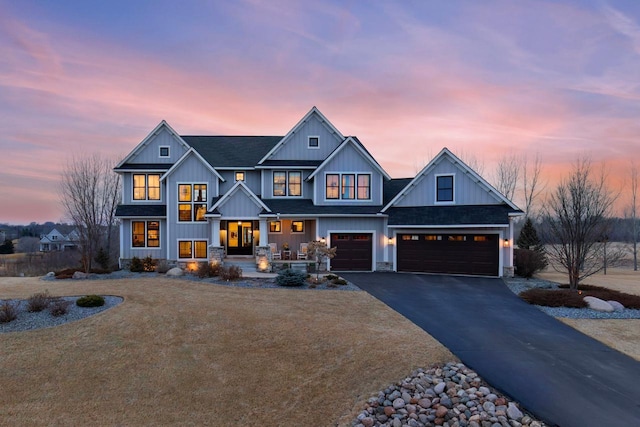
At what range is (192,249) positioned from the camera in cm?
2184

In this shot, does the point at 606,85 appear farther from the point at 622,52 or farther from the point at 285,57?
the point at 285,57

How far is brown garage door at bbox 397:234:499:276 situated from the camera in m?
19.3

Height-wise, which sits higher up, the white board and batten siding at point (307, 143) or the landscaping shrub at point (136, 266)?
the white board and batten siding at point (307, 143)

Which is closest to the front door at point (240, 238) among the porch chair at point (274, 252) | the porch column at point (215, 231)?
the porch chair at point (274, 252)

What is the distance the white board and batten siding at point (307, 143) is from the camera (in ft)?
76.1

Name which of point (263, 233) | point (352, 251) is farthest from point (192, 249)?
point (352, 251)

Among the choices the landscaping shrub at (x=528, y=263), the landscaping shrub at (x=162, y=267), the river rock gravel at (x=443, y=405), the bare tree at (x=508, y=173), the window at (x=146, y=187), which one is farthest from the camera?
the bare tree at (x=508, y=173)

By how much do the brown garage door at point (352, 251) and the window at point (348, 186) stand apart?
264 centimetres

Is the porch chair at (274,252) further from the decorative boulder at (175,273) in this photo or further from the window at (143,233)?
the window at (143,233)

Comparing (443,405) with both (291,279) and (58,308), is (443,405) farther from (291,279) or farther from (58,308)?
(58,308)

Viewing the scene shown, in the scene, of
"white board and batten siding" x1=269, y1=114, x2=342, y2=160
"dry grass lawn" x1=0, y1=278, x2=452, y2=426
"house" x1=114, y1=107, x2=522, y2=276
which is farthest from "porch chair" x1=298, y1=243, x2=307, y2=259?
"dry grass lawn" x1=0, y1=278, x2=452, y2=426

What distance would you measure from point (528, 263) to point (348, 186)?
11990 mm

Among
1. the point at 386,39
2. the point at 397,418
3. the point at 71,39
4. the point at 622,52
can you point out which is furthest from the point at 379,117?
the point at 397,418

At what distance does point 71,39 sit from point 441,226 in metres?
22.4
